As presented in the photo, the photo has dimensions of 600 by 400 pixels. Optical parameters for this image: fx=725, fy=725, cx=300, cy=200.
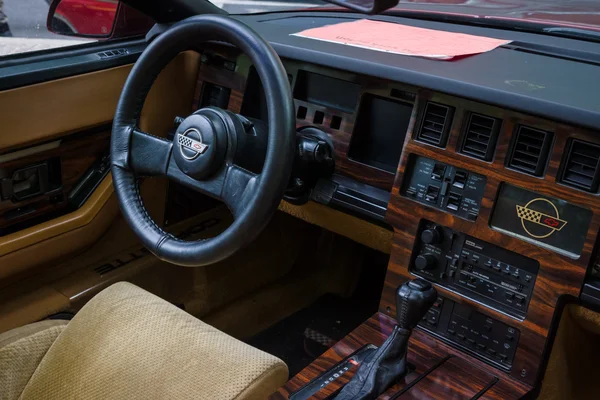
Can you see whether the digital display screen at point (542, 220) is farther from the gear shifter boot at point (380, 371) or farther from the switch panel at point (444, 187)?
the gear shifter boot at point (380, 371)

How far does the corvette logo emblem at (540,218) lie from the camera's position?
1.41m

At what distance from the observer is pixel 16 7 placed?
209 centimetres

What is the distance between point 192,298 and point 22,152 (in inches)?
29.1

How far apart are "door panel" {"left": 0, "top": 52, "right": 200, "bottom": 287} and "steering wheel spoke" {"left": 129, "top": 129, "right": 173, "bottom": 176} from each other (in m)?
0.31

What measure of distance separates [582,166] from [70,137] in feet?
4.02

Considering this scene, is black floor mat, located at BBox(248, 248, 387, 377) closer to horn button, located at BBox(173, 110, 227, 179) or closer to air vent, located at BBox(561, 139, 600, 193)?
horn button, located at BBox(173, 110, 227, 179)

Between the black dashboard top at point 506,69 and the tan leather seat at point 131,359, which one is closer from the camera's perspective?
the tan leather seat at point 131,359

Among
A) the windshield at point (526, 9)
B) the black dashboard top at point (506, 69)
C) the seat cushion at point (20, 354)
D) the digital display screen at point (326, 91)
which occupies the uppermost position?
the windshield at point (526, 9)

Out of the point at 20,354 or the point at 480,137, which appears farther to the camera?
the point at 480,137

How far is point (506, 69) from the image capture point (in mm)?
1564

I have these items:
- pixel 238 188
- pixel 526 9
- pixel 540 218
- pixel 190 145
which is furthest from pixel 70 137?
pixel 526 9

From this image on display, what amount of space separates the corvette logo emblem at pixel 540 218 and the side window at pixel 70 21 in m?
1.19

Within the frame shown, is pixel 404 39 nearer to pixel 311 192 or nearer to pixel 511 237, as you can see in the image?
pixel 311 192

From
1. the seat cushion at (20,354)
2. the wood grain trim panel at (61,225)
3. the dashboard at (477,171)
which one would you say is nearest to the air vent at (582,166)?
the dashboard at (477,171)
